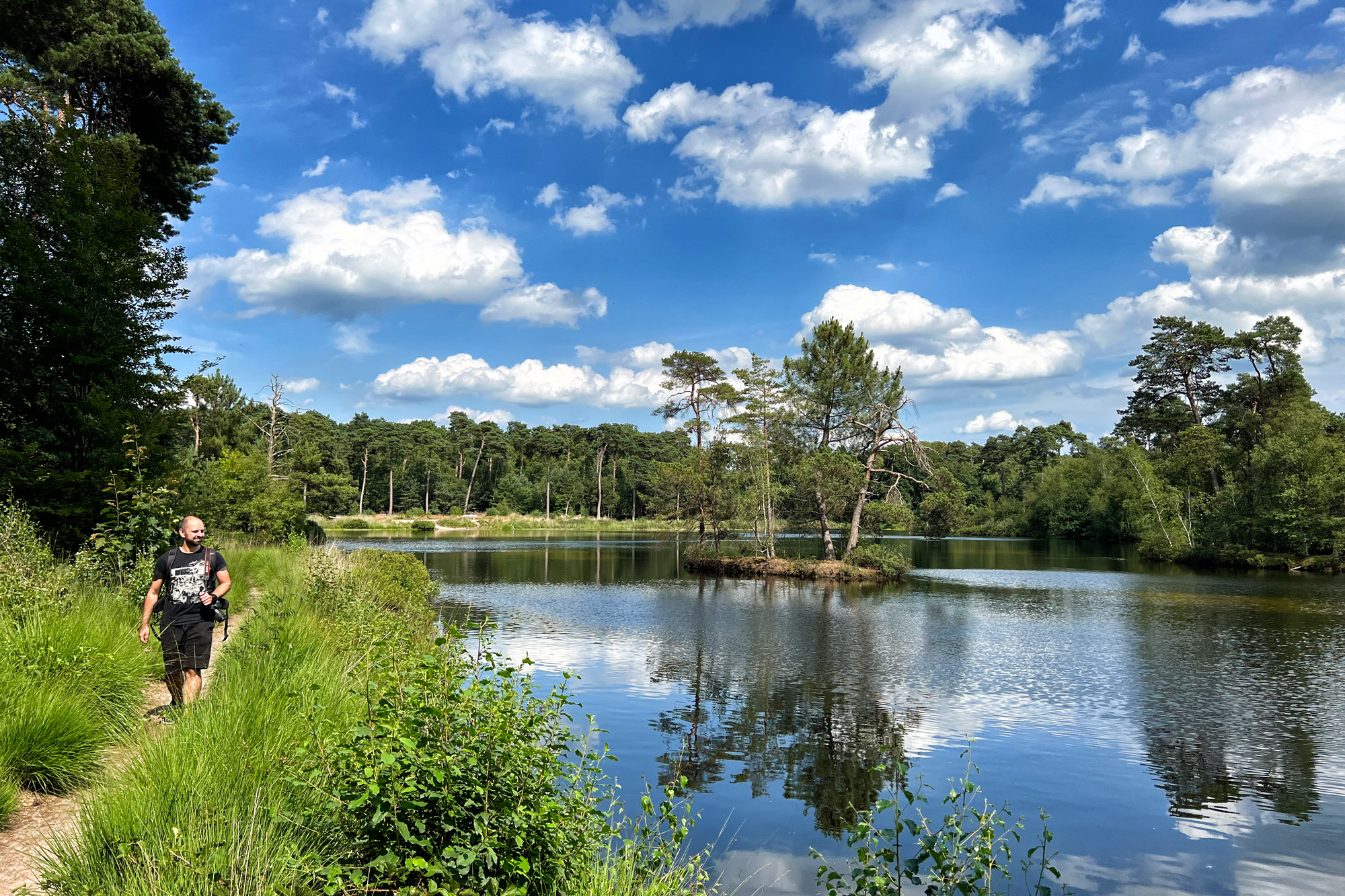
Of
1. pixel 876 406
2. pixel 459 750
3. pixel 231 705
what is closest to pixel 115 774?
pixel 231 705

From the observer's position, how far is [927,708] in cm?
1292

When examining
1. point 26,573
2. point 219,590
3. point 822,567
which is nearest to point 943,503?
point 822,567

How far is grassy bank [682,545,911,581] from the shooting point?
35.2 meters

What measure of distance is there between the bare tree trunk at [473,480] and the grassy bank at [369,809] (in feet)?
301

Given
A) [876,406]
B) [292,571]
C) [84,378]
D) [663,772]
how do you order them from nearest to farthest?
[663,772] < [84,378] < [292,571] < [876,406]

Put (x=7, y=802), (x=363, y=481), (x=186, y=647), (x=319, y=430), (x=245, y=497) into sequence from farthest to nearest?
(x=363, y=481) < (x=319, y=430) < (x=245, y=497) < (x=186, y=647) < (x=7, y=802)

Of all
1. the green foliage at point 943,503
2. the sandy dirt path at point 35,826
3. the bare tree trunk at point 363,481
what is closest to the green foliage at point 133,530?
the sandy dirt path at point 35,826

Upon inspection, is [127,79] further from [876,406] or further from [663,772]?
[876,406]

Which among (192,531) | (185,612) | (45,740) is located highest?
(192,531)

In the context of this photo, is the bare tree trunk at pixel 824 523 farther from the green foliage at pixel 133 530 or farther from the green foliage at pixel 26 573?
the green foliage at pixel 26 573

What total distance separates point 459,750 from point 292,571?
1525cm

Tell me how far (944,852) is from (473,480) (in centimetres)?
9838

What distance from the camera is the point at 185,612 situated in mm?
7258

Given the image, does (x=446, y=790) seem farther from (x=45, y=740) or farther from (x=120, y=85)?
(x=120, y=85)
